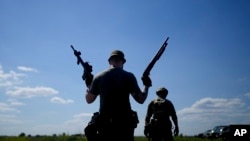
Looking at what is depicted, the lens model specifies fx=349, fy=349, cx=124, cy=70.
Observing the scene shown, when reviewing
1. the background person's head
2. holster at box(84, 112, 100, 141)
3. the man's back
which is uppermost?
the background person's head

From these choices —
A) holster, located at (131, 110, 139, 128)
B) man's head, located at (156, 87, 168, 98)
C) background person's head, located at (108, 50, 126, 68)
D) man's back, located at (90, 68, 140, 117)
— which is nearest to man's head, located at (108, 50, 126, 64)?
background person's head, located at (108, 50, 126, 68)

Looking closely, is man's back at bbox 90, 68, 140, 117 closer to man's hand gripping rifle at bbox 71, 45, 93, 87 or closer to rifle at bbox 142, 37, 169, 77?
rifle at bbox 142, 37, 169, 77

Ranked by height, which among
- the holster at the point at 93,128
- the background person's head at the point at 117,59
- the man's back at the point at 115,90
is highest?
the background person's head at the point at 117,59

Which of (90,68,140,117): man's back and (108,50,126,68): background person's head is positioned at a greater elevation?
(108,50,126,68): background person's head

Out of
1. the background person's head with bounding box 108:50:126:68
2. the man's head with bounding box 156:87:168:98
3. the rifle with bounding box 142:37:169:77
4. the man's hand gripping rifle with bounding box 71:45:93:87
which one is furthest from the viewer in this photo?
the man's head with bounding box 156:87:168:98

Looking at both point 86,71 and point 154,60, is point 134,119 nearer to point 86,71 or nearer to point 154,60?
point 154,60

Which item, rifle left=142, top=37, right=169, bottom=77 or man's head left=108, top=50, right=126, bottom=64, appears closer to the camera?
man's head left=108, top=50, right=126, bottom=64

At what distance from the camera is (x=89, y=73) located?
6.67m

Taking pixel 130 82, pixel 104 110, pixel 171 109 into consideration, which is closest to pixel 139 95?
pixel 130 82

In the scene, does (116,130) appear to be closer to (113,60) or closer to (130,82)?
(130,82)

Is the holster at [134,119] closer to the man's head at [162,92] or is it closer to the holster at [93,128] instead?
the holster at [93,128]

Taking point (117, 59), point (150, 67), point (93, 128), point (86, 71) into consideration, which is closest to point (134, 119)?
point (93, 128)

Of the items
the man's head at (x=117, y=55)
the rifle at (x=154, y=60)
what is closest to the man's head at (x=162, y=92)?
the rifle at (x=154, y=60)

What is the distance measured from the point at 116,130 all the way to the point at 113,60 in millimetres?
1167
